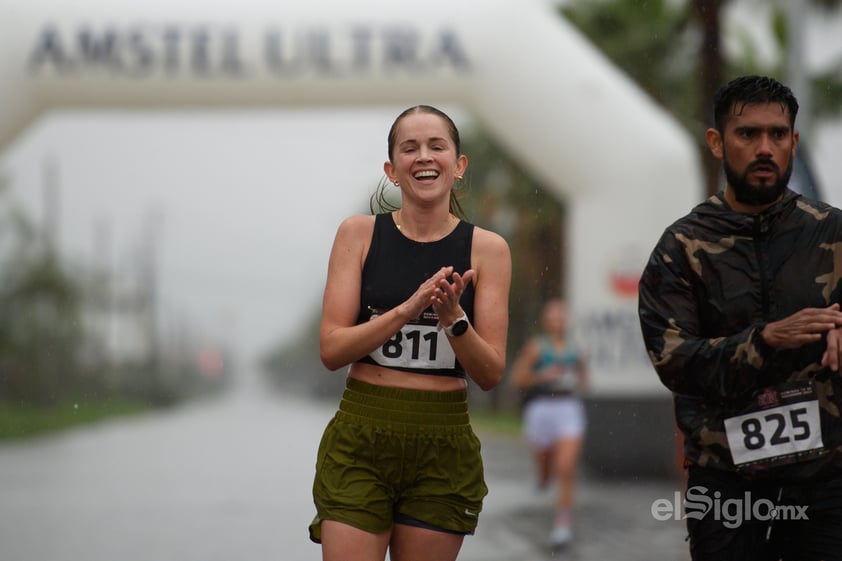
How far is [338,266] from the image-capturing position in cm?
278

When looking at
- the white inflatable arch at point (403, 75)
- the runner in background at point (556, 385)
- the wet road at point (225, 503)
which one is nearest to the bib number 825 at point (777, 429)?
the wet road at point (225, 503)

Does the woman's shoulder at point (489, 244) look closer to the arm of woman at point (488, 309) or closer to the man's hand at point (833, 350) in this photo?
the arm of woman at point (488, 309)

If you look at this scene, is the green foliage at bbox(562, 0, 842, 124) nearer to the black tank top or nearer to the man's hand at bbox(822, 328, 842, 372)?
the black tank top

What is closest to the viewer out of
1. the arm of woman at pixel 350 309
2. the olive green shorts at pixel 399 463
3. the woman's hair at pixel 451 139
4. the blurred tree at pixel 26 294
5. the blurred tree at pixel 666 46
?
the arm of woman at pixel 350 309

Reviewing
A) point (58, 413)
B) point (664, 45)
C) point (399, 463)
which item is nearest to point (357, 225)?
point (399, 463)

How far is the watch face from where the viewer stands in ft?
8.45

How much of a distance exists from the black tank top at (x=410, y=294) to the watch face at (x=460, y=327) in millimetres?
166

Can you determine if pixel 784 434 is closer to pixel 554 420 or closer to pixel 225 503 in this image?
pixel 554 420

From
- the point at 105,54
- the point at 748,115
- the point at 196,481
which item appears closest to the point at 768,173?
the point at 748,115

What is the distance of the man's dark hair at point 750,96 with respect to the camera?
269 centimetres

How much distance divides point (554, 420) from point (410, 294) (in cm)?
496

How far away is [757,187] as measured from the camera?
266 cm

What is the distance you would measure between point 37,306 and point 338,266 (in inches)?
614

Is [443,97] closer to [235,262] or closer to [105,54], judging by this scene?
[105,54]
